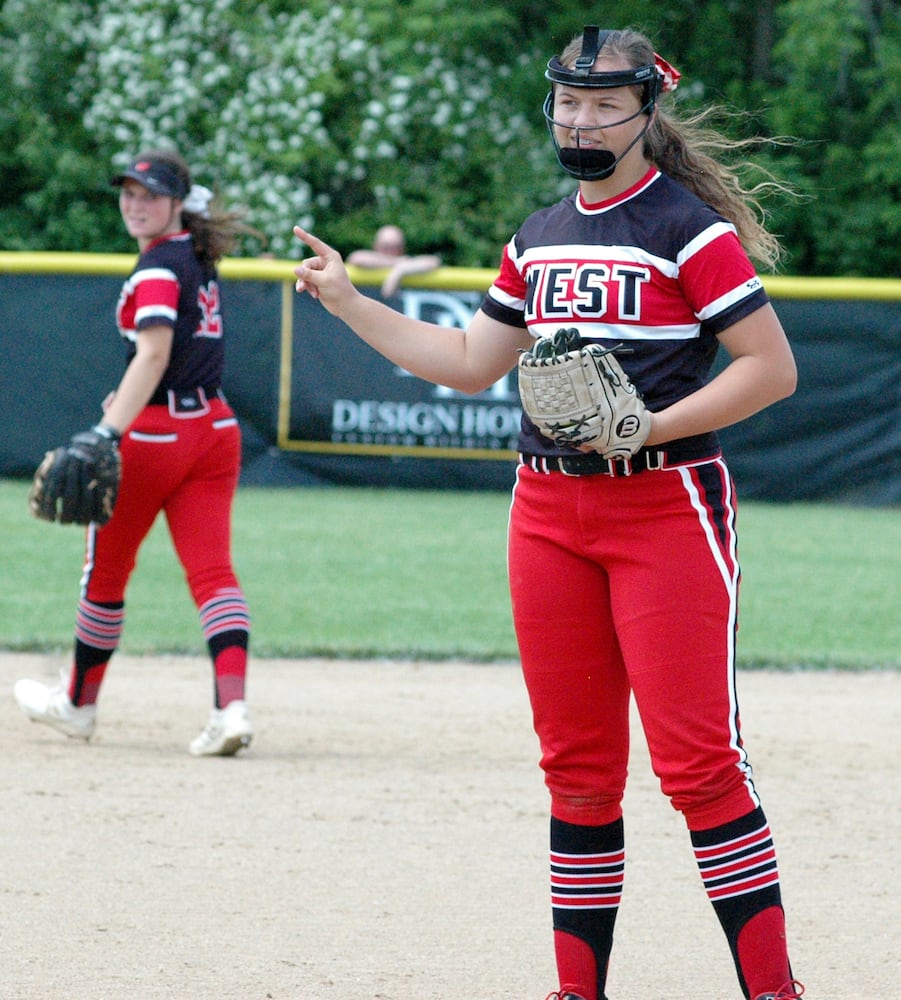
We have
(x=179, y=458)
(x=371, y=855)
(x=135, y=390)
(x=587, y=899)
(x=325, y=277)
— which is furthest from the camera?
(x=179, y=458)

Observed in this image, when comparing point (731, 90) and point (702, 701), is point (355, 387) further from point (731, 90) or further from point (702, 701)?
point (702, 701)

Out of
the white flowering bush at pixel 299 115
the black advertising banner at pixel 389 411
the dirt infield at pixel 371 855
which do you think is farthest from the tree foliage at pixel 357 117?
the dirt infield at pixel 371 855

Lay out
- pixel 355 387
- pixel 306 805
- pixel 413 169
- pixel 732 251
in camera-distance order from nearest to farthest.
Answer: pixel 732 251 < pixel 306 805 < pixel 355 387 < pixel 413 169

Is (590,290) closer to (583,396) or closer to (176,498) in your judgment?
(583,396)

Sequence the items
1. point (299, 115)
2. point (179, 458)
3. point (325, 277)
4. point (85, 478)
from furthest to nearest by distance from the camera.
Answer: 1. point (299, 115)
2. point (179, 458)
3. point (85, 478)
4. point (325, 277)

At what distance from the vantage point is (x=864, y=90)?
19391 mm

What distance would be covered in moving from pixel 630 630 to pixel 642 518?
0.20m

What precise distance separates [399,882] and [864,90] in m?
17.3

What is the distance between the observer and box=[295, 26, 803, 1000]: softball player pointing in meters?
2.78

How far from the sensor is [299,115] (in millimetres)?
17688

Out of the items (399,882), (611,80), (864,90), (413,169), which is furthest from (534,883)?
(864,90)

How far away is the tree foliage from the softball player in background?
1223cm

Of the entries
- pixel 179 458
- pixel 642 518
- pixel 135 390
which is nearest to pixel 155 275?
pixel 135 390

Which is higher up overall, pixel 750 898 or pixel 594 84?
pixel 594 84
